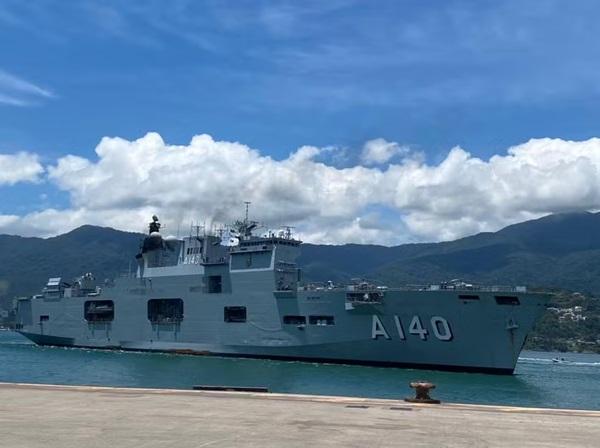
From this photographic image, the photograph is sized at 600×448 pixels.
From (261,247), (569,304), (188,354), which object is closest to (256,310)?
(261,247)

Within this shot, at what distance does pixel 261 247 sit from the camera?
53.7 metres

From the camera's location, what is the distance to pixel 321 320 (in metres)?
50.0

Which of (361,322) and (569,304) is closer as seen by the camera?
(361,322)

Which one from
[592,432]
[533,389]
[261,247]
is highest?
[261,247]

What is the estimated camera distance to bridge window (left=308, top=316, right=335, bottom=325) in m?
49.5

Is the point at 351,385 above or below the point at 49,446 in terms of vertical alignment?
below

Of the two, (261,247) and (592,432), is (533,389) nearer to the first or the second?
(261,247)

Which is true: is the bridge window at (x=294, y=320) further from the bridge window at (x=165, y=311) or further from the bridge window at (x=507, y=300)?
the bridge window at (x=507, y=300)

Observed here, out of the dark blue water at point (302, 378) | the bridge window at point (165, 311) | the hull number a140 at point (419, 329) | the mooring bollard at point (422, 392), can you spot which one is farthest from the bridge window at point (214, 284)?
the mooring bollard at point (422, 392)

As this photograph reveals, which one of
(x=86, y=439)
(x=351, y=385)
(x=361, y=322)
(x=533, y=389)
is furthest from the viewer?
(x=361, y=322)

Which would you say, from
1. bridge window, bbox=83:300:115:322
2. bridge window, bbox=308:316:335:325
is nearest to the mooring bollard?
bridge window, bbox=308:316:335:325

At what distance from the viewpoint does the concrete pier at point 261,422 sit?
10320 mm

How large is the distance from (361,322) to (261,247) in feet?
33.7

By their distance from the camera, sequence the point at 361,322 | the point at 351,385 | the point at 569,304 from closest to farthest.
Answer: the point at 351,385 → the point at 361,322 → the point at 569,304
